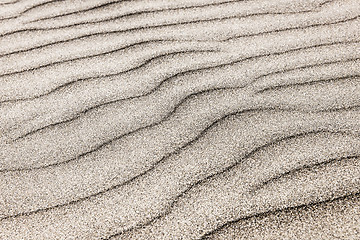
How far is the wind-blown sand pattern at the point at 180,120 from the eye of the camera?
105cm

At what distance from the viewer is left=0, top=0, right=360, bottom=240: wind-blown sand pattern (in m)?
1.05

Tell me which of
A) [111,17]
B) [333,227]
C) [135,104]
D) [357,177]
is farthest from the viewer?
[111,17]

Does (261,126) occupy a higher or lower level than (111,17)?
lower

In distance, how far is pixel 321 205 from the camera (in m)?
1.05

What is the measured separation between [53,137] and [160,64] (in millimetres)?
548

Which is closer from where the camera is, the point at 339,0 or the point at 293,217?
the point at 293,217

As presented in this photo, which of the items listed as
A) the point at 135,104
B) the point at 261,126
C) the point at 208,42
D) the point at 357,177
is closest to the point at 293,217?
the point at 357,177

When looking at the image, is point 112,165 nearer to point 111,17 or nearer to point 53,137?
point 53,137

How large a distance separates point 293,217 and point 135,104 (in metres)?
0.70

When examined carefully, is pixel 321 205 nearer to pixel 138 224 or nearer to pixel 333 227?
pixel 333 227

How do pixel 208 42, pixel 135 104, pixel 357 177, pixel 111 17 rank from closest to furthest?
pixel 357 177 < pixel 135 104 < pixel 208 42 < pixel 111 17

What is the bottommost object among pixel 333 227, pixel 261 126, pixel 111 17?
pixel 333 227

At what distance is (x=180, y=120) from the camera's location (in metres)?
1.34

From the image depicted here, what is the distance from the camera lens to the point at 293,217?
102cm
